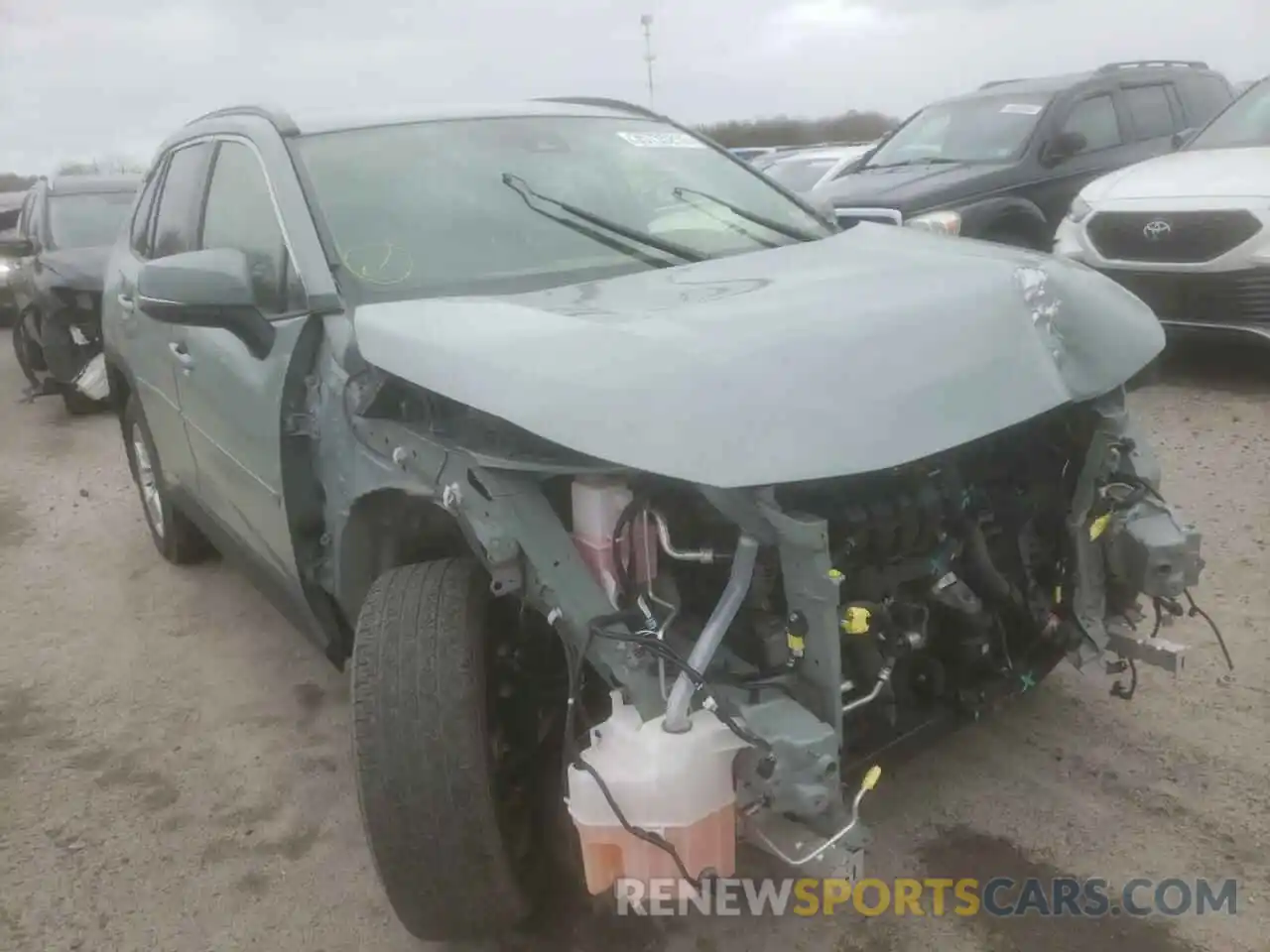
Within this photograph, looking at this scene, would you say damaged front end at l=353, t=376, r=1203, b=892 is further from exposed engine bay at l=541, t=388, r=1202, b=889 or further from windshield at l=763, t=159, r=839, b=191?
windshield at l=763, t=159, r=839, b=191

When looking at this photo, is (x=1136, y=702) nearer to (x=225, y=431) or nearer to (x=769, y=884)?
(x=769, y=884)

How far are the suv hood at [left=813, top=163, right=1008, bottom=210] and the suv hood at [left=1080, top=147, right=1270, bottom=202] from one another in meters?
0.86

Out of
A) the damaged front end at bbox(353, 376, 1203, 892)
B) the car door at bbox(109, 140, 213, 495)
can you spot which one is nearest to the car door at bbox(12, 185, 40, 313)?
the car door at bbox(109, 140, 213, 495)

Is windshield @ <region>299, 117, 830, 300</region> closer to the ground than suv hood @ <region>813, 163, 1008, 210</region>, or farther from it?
farther from it

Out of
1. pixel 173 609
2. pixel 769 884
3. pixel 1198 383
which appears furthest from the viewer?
pixel 1198 383

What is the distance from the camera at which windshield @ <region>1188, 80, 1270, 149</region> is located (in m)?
6.59

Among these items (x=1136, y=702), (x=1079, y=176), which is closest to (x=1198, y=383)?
(x=1079, y=176)

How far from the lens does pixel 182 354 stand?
3.57 meters

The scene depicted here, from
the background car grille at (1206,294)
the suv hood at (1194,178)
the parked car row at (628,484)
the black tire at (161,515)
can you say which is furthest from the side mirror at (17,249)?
the background car grille at (1206,294)

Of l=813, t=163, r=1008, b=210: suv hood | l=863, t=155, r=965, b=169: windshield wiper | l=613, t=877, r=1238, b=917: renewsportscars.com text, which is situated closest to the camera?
l=613, t=877, r=1238, b=917: renewsportscars.com text

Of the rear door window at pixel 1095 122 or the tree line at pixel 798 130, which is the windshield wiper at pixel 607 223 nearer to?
the rear door window at pixel 1095 122

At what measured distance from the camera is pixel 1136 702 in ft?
10.7

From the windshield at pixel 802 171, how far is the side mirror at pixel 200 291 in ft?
29.9

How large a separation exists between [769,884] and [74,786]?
6.99 ft
